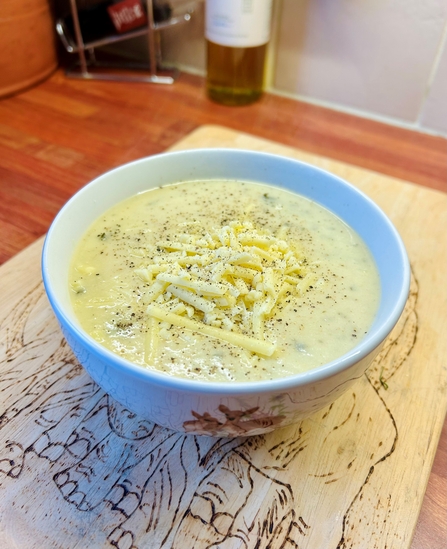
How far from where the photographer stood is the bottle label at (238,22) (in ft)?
4.20

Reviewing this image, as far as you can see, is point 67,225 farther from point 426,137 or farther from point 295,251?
point 426,137

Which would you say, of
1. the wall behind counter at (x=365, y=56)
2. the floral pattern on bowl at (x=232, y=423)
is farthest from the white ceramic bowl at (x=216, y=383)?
the wall behind counter at (x=365, y=56)

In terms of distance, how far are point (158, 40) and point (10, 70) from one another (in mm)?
498

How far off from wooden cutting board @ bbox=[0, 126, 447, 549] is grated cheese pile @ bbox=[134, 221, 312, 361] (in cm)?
14

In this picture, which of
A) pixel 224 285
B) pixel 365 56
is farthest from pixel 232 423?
pixel 365 56

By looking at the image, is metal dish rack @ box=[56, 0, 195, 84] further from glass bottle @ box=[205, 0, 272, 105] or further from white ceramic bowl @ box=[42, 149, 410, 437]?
white ceramic bowl @ box=[42, 149, 410, 437]

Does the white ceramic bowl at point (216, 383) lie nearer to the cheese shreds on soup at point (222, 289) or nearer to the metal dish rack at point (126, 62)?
the cheese shreds on soup at point (222, 289)

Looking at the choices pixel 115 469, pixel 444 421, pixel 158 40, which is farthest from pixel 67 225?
pixel 158 40

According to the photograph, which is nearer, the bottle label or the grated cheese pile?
the grated cheese pile

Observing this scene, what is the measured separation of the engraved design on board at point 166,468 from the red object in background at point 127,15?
1.17m

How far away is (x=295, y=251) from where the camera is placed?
76 centimetres

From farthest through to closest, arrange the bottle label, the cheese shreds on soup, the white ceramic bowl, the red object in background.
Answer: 1. the red object in background
2. the bottle label
3. the cheese shreds on soup
4. the white ceramic bowl

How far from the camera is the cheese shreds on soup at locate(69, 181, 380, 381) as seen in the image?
60 centimetres

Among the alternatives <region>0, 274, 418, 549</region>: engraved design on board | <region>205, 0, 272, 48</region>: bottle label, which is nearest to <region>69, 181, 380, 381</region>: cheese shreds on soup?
<region>0, 274, 418, 549</region>: engraved design on board
